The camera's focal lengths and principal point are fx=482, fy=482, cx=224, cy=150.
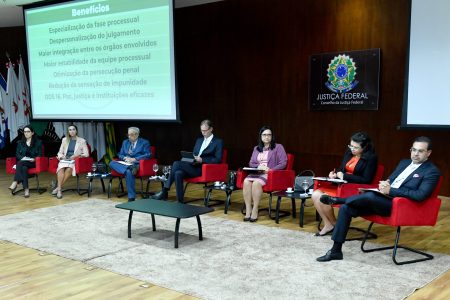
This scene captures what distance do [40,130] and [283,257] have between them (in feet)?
27.5

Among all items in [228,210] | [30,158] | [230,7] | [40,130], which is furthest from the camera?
[40,130]

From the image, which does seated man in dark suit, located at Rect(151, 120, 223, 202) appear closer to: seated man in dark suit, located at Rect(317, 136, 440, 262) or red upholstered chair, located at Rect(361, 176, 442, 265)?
seated man in dark suit, located at Rect(317, 136, 440, 262)

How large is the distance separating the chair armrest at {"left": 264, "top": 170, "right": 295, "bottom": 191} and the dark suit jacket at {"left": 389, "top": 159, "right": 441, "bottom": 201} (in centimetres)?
165

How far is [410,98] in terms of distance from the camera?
5660 millimetres

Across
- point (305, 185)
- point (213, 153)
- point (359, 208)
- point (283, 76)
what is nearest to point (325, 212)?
point (305, 185)

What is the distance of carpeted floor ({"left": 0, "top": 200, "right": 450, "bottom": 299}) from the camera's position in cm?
344

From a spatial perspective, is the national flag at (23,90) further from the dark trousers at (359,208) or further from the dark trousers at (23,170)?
the dark trousers at (359,208)

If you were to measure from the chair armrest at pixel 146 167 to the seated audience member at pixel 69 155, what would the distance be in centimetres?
111

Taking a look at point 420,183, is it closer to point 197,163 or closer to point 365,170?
point 365,170

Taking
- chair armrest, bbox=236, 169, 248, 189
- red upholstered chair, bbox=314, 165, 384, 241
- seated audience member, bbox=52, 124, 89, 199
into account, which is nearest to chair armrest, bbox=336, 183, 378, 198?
red upholstered chair, bbox=314, 165, 384, 241

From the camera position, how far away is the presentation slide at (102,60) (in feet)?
23.0

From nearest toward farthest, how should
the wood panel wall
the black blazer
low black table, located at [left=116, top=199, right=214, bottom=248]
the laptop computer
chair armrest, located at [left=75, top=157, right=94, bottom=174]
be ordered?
low black table, located at [left=116, top=199, right=214, bottom=248], the black blazer, the laptop computer, the wood panel wall, chair armrest, located at [left=75, top=157, right=94, bottom=174]

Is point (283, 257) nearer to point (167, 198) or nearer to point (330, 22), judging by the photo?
point (167, 198)

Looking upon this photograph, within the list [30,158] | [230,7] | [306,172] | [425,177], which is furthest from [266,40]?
[425,177]
